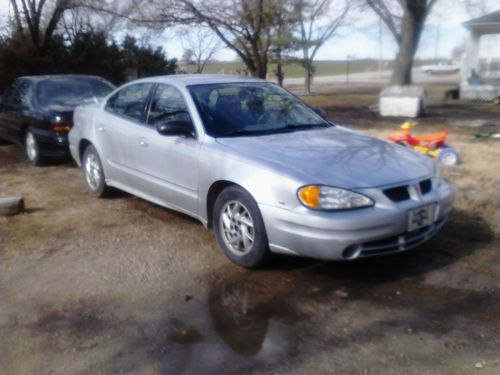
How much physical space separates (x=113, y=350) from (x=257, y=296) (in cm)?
113

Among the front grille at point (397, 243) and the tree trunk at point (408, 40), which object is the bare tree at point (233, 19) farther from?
the front grille at point (397, 243)

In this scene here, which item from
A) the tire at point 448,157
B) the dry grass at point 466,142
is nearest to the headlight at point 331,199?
the dry grass at point 466,142

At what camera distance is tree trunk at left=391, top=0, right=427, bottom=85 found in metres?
14.3

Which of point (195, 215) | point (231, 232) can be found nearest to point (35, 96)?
point (195, 215)

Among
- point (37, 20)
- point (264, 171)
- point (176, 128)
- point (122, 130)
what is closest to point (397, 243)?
point (264, 171)

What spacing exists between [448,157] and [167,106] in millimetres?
4208

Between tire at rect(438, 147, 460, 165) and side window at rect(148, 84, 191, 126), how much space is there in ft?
13.4

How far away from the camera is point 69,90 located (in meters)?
9.34

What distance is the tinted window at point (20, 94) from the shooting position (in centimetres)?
926

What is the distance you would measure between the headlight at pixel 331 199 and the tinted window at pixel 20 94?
6.47 metres

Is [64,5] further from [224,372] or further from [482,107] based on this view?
[224,372]

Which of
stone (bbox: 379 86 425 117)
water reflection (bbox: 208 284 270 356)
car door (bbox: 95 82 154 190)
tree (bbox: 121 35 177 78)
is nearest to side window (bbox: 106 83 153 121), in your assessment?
car door (bbox: 95 82 154 190)

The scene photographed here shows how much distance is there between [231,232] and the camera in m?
4.66

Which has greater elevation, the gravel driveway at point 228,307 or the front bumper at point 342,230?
the front bumper at point 342,230
